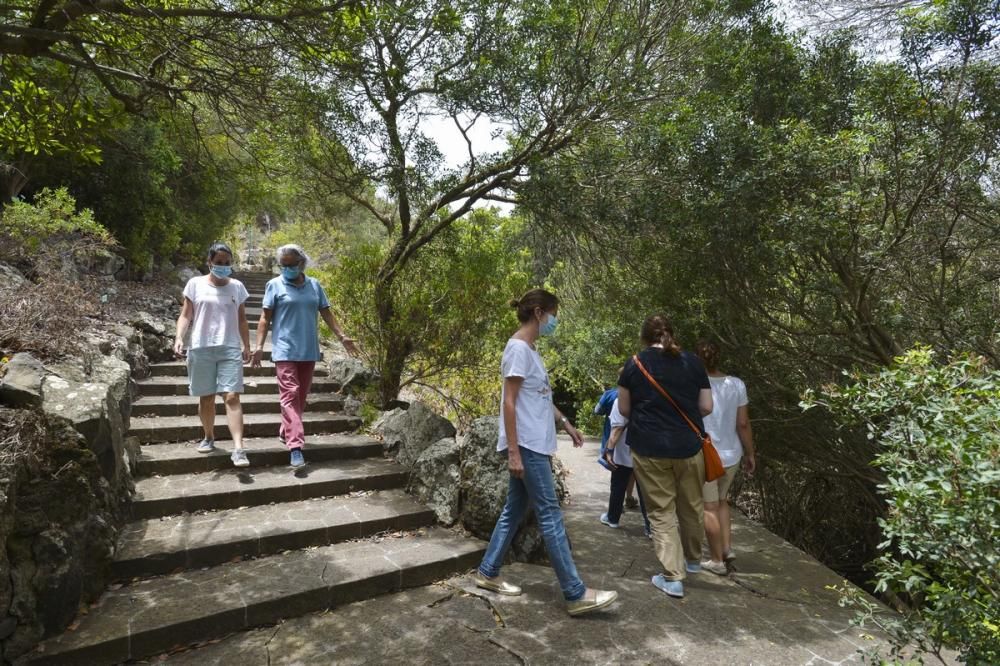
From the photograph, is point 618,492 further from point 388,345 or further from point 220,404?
point 220,404

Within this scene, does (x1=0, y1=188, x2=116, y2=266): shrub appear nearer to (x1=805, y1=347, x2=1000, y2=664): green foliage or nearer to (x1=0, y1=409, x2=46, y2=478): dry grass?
(x1=0, y1=409, x2=46, y2=478): dry grass

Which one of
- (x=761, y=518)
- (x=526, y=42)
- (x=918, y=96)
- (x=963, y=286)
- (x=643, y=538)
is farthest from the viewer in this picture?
(x=761, y=518)

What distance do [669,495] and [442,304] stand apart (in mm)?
3740

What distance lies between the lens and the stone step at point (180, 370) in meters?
7.01

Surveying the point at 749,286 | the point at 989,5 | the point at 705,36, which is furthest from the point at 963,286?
the point at 705,36

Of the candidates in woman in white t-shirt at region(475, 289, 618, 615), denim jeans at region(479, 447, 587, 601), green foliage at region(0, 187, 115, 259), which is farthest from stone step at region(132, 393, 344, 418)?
denim jeans at region(479, 447, 587, 601)

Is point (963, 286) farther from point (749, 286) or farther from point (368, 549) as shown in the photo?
point (368, 549)

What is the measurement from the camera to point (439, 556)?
→ 3.99 metres

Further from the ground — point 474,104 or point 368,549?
point 474,104

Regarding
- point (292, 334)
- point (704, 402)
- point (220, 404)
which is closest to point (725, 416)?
point (704, 402)

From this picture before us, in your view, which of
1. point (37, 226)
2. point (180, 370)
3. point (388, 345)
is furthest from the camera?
point (37, 226)

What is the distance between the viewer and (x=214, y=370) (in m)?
4.74

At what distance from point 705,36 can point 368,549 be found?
6183 mm

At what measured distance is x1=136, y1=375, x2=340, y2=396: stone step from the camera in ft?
21.1
